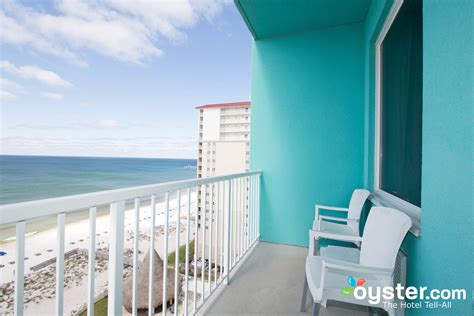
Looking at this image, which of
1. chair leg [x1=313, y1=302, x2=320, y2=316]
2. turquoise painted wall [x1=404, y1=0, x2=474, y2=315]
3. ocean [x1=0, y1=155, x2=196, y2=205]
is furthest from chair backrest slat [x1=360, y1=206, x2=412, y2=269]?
ocean [x1=0, y1=155, x2=196, y2=205]

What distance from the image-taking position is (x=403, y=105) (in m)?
1.71

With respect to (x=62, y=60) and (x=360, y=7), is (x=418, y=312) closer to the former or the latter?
(x=360, y=7)

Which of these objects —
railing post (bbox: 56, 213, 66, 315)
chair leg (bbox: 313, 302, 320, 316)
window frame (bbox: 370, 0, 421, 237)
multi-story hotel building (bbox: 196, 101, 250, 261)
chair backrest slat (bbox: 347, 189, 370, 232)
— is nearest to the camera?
railing post (bbox: 56, 213, 66, 315)

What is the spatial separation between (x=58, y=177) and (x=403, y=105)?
23.8 m

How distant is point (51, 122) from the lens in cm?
1795

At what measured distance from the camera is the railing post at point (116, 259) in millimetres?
943

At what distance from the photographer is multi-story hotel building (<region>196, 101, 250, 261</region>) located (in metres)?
9.92

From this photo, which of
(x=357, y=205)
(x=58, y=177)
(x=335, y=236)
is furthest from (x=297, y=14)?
(x=58, y=177)

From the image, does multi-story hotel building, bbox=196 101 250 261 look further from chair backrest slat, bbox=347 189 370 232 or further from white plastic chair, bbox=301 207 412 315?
white plastic chair, bbox=301 207 412 315

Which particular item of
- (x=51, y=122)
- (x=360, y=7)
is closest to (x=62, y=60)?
(x=51, y=122)

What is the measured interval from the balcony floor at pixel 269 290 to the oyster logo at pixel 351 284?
630 millimetres

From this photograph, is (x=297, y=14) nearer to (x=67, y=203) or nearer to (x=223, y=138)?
(x=67, y=203)

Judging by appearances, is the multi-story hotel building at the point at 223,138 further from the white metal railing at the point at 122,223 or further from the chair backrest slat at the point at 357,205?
the white metal railing at the point at 122,223

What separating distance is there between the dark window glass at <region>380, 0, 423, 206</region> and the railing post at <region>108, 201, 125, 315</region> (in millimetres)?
1690
